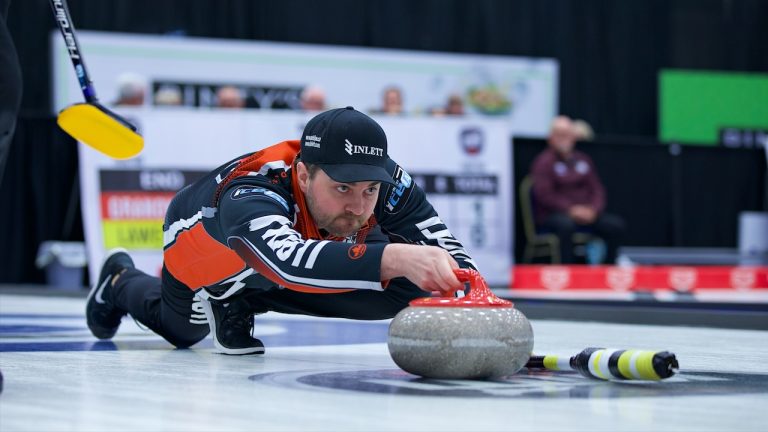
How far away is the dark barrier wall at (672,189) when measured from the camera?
1085cm

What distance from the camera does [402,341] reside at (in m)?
2.66

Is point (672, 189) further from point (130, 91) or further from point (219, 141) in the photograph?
point (130, 91)

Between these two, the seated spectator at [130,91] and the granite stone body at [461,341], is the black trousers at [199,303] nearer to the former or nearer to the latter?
the granite stone body at [461,341]

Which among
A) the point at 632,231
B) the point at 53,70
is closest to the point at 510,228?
the point at 632,231

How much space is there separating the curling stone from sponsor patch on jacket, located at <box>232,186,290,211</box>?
0.49 m

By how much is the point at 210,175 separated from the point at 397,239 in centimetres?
60

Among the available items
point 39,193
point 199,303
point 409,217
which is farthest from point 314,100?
point 409,217

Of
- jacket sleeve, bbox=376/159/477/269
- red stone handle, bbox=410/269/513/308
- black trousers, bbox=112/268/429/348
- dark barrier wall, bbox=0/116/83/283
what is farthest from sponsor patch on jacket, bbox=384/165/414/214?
dark barrier wall, bbox=0/116/83/283

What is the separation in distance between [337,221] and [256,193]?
0.73 ft

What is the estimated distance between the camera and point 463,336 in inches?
101

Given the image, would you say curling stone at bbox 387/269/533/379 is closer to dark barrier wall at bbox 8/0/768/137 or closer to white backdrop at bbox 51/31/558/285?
white backdrop at bbox 51/31/558/285

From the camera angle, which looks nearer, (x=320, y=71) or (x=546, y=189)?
(x=546, y=189)

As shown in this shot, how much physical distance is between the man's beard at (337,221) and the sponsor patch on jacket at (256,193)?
0.08m

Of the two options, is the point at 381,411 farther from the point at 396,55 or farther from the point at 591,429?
the point at 396,55
